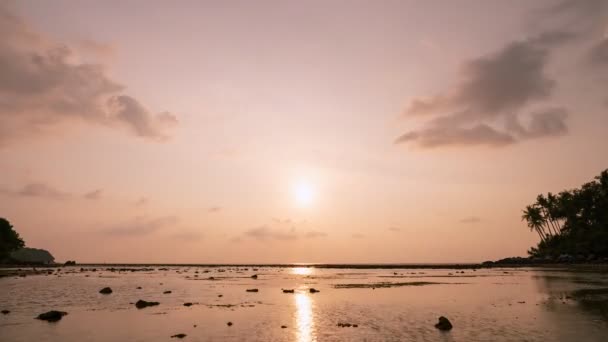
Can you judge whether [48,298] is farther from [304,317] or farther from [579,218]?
[579,218]

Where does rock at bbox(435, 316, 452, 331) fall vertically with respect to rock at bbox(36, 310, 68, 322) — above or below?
below

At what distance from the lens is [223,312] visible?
133 feet

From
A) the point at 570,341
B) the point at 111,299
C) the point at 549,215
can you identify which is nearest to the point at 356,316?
the point at 570,341

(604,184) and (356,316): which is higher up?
(604,184)

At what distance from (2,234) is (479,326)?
16042 centimetres

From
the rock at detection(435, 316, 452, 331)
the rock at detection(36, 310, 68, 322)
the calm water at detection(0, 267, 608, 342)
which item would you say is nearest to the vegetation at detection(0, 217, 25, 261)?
the calm water at detection(0, 267, 608, 342)

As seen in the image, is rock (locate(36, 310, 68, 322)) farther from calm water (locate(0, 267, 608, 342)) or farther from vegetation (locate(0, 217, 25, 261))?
vegetation (locate(0, 217, 25, 261))

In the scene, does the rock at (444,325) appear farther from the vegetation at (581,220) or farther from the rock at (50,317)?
the vegetation at (581,220)

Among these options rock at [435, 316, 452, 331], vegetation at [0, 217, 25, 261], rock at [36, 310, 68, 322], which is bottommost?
rock at [435, 316, 452, 331]

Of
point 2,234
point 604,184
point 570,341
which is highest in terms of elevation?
point 604,184

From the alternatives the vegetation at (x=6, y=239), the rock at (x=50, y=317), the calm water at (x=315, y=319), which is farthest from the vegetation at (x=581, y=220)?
the vegetation at (x=6, y=239)

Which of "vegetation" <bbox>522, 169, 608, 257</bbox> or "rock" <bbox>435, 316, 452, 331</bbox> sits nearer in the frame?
"rock" <bbox>435, 316, 452, 331</bbox>

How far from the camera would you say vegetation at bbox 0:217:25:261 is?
465 feet

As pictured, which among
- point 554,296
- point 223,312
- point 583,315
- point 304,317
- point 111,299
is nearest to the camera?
point 583,315
